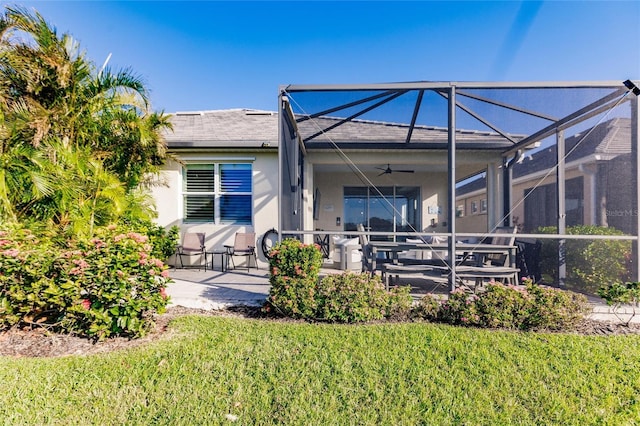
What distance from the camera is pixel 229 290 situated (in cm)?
539

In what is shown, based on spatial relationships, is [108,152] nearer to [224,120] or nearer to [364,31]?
[224,120]

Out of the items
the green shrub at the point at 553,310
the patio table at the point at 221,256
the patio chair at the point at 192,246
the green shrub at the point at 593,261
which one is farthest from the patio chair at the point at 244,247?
the green shrub at the point at 593,261

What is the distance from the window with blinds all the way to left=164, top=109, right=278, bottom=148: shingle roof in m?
0.64

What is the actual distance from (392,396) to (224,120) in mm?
A: 9467

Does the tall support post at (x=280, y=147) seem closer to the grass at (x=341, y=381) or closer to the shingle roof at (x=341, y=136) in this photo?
the grass at (x=341, y=381)

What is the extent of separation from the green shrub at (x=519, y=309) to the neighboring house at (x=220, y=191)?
5.07m

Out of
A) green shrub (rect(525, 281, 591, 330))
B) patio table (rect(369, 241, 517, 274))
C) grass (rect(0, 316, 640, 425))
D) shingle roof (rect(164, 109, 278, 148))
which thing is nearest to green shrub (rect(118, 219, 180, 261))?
shingle roof (rect(164, 109, 278, 148))

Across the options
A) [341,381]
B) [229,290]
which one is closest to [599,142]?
[341,381]

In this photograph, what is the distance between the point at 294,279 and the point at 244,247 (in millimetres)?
3802

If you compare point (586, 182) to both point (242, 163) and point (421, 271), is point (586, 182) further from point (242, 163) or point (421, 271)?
point (242, 163)

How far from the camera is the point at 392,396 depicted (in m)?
2.47

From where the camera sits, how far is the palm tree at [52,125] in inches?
182

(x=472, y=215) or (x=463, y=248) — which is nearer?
(x=463, y=248)

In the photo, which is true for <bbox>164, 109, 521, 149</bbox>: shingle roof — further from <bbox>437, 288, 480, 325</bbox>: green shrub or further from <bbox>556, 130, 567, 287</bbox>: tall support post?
<bbox>437, 288, 480, 325</bbox>: green shrub
